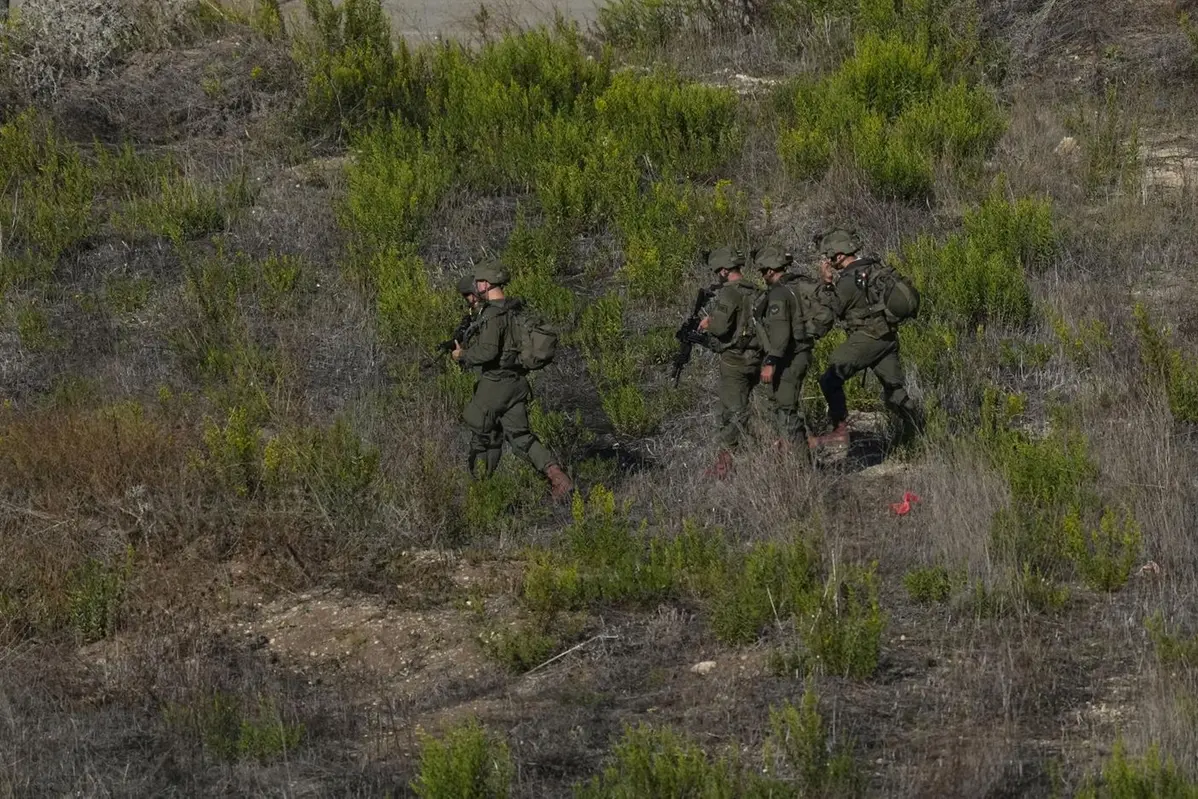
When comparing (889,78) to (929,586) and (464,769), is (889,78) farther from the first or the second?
(464,769)

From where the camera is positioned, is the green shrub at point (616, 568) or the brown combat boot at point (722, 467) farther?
the brown combat boot at point (722, 467)

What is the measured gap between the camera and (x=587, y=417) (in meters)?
11.3

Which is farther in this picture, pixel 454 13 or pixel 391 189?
pixel 454 13

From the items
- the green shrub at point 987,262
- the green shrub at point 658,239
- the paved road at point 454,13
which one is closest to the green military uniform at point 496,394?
the green shrub at point 658,239

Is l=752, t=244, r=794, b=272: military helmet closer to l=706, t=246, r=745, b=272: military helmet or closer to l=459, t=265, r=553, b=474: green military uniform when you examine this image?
l=706, t=246, r=745, b=272: military helmet

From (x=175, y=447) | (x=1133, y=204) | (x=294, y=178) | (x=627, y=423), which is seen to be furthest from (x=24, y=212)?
(x=1133, y=204)

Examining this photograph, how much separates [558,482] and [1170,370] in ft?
11.8

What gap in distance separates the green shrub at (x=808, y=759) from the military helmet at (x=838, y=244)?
3.95 meters

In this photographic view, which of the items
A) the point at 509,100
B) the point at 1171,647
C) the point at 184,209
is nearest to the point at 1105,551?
the point at 1171,647

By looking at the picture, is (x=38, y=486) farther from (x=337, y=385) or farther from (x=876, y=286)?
(x=876, y=286)

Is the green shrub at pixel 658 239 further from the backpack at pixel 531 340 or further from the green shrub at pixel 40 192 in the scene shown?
the green shrub at pixel 40 192

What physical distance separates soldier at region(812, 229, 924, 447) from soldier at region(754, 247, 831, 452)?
118mm

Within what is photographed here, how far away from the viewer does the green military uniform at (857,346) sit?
10.1 meters

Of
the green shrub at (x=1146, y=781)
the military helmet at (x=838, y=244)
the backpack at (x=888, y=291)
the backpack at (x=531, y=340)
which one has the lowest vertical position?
the green shrub at (x=1146, y=781)
